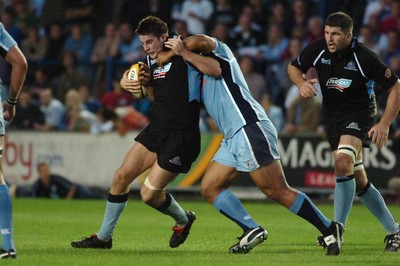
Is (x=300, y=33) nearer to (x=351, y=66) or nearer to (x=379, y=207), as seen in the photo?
(x=351, y=66)

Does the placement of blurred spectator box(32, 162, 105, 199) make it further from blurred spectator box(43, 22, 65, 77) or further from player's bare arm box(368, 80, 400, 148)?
player's bare arm box(368, 80, 400, 148)

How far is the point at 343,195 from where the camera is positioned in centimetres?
964

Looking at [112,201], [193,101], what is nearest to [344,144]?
[193,101]

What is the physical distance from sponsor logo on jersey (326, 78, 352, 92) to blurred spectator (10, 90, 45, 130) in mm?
9920

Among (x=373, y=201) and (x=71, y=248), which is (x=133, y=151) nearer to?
(x=71, y=248)

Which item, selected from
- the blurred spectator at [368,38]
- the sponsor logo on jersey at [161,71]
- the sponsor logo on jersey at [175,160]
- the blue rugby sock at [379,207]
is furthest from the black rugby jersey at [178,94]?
the blurred spectator at [368,38]

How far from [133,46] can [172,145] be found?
1157 centimetres

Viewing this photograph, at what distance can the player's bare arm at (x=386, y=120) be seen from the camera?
9016mm

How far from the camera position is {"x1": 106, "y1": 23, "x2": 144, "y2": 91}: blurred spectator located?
795 inches

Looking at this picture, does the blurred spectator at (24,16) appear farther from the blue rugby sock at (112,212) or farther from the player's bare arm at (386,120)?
the player's bare arm at (386,120)

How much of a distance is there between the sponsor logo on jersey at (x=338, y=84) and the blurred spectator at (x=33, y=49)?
12.7 m

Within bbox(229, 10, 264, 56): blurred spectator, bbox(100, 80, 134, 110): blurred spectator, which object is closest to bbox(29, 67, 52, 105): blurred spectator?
bbox(100, 80, 134, 110): blurred spectator

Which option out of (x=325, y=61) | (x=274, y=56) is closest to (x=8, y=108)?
(x=325, y=61)

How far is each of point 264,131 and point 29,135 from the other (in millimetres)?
10096
